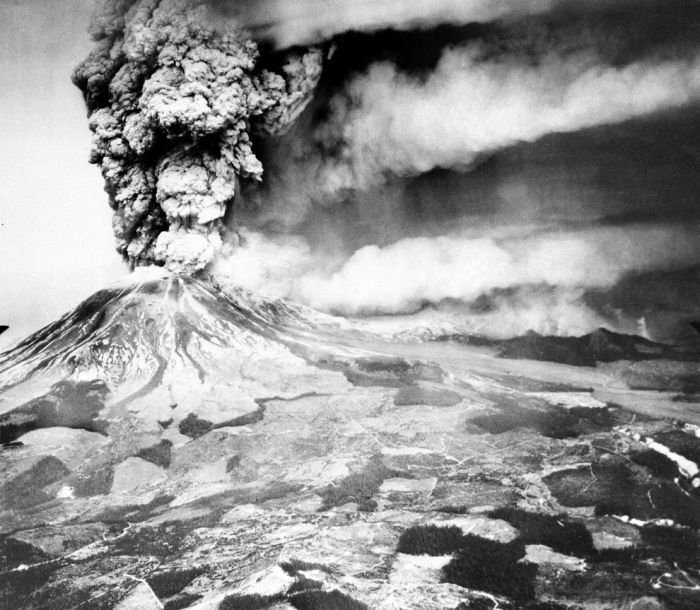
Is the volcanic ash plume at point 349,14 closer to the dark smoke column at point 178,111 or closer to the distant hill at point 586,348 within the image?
the dark smoke column at point 178,111

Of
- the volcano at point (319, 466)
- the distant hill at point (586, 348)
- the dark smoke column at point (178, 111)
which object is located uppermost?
the dark smoke column at point (178, 111)

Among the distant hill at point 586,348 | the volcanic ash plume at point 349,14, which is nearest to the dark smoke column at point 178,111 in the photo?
the volcanic ash plume at point 349,14

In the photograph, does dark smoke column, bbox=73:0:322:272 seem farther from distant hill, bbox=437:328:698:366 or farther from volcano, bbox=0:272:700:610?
distant hill, bbox=437:328:698:366

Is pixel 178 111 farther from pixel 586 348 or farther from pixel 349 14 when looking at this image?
pixel 586 348

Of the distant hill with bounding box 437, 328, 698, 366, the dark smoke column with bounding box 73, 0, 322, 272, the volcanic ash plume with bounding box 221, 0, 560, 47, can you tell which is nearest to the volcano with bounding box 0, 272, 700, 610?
the distant hill with bounding box 437, 328, 698, 366

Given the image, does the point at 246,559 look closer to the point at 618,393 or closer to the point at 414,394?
the point at 414,394

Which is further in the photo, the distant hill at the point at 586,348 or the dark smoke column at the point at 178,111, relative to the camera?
the dark smoke column at the point at 178,111
